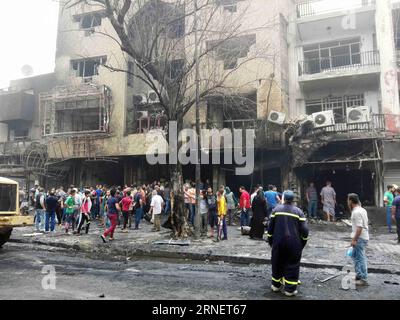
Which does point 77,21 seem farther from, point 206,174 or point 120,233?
point 120,233

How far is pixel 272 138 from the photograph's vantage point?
17797 mm

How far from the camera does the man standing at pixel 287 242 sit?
18.5 feet

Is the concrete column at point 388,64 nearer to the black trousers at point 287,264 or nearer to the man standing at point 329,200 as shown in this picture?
the man standing at point 329,200

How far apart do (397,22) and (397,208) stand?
41.1 feet

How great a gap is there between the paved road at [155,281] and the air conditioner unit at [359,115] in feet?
35.9

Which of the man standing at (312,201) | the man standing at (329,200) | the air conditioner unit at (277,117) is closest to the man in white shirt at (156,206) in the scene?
the man standing at (312,201)

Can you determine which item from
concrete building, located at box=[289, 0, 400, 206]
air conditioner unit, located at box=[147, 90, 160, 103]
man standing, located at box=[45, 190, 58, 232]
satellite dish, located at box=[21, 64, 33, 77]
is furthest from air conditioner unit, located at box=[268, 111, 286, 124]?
satellite dish, located at box=[21, 64, 33, 77]

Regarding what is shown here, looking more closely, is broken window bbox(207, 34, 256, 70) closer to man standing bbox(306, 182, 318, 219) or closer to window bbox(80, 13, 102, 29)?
man standing bbox(306, 182, 318, 219)

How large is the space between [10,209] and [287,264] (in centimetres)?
800

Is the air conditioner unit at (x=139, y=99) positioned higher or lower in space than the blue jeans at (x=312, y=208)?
higher

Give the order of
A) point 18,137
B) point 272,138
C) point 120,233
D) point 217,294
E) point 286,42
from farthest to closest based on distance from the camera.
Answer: point 18,137 < point 286,42 < point 272,138 < point 120,233 < point 217,294

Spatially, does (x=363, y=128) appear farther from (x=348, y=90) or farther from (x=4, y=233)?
(x=4, y=233)

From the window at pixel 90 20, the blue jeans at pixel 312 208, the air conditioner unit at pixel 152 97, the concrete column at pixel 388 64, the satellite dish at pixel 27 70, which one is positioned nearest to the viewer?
the blue jeans at pixel 312 208
